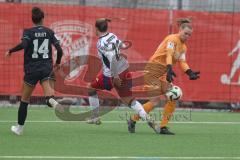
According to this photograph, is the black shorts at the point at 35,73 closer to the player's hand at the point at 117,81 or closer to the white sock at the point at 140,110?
the player's hand at the point at 117,81

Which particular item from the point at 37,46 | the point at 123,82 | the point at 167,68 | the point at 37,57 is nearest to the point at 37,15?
the point at 37,46

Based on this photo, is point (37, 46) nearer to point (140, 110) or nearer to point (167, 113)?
point (140, 110)

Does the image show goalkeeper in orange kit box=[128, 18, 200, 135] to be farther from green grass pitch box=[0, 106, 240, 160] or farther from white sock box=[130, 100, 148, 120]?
green grass pitch box=[0, 106, 240, 160]

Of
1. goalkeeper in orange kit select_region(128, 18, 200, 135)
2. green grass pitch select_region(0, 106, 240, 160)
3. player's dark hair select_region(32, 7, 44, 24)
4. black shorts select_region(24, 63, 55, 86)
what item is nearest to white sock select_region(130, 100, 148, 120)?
goalkeeper in orange kit select_region(128, 18, 200, 135)

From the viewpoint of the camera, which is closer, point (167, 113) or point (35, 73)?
point (35, 73)

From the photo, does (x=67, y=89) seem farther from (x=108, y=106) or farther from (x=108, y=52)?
(x=108, y=52)

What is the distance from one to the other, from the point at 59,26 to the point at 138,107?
236 inches

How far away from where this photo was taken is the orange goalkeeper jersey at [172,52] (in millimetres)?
12711

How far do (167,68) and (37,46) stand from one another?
2101 mm

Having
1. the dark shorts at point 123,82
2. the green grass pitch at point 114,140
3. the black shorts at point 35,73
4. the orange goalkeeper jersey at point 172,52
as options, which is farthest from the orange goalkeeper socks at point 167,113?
the black shorts at point 35,73

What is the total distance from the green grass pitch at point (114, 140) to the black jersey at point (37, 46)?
3.76 ft

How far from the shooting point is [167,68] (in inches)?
492

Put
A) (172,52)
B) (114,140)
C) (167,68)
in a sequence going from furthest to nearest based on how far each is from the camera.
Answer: (172,52) → (167,68) → (114,140)

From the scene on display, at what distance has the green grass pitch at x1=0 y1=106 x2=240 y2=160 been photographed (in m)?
10.2
